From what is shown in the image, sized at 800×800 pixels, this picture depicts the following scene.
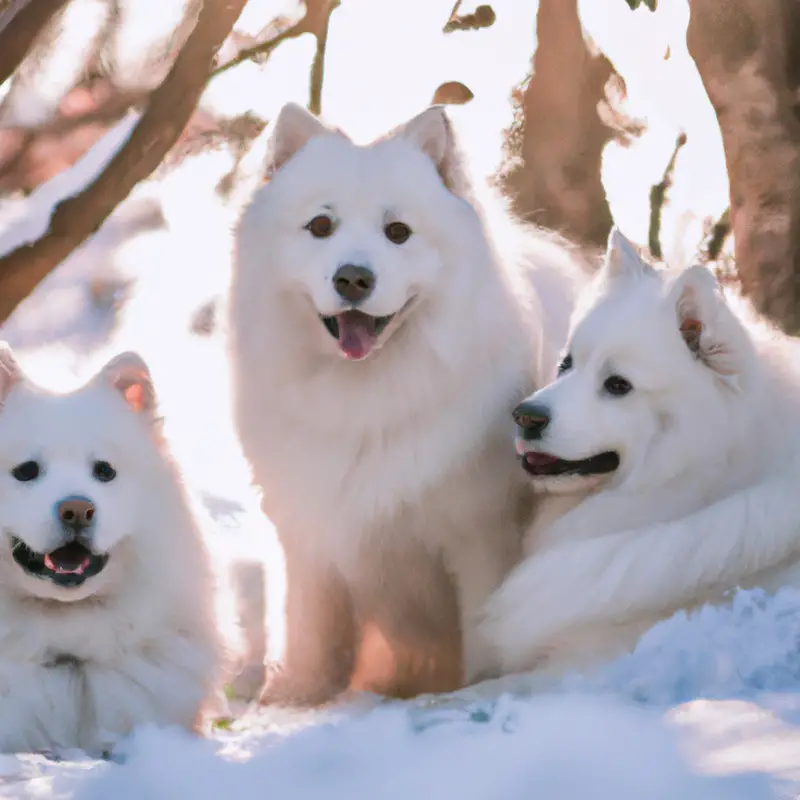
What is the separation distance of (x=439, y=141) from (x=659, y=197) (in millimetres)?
2854

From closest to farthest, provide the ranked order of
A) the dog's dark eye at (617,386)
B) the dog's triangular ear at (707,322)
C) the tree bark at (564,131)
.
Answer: the dog's triangular ear at (707,322), the dog's dark eye at (617,386), the tree bark at (564,131)

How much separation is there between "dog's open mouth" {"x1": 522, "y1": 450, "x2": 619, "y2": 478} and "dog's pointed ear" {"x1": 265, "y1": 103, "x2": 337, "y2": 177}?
131cm

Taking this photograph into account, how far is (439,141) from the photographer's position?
12.8ft

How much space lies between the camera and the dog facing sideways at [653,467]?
3.30m

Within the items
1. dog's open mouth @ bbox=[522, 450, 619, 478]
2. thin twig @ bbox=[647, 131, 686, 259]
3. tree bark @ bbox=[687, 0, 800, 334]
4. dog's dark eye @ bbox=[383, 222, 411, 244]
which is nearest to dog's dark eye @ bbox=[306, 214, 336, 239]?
dog's dark eye @ bbox=[383, 222, 411, 244]

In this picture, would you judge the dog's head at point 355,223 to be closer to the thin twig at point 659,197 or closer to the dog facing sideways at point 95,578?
the dog facing sideways at point 95,578

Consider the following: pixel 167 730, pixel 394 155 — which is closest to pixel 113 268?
pixel 394 155

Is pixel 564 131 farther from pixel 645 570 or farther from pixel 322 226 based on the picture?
pixel 645 570

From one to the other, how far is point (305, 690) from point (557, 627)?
114 centimetres

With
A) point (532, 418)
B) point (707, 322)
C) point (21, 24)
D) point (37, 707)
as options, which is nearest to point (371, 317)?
point (532, 418)

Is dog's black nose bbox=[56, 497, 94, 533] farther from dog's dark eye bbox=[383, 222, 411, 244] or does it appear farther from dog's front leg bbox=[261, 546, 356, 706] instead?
dog's dark eye bbox=[383, 222, 411, 244]

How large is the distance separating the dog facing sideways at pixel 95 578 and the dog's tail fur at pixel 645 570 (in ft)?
3.07

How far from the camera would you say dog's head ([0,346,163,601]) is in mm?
3078

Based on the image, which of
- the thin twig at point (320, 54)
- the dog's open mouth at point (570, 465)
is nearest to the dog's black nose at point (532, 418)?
the dog's open mouth at point (570, 465)
